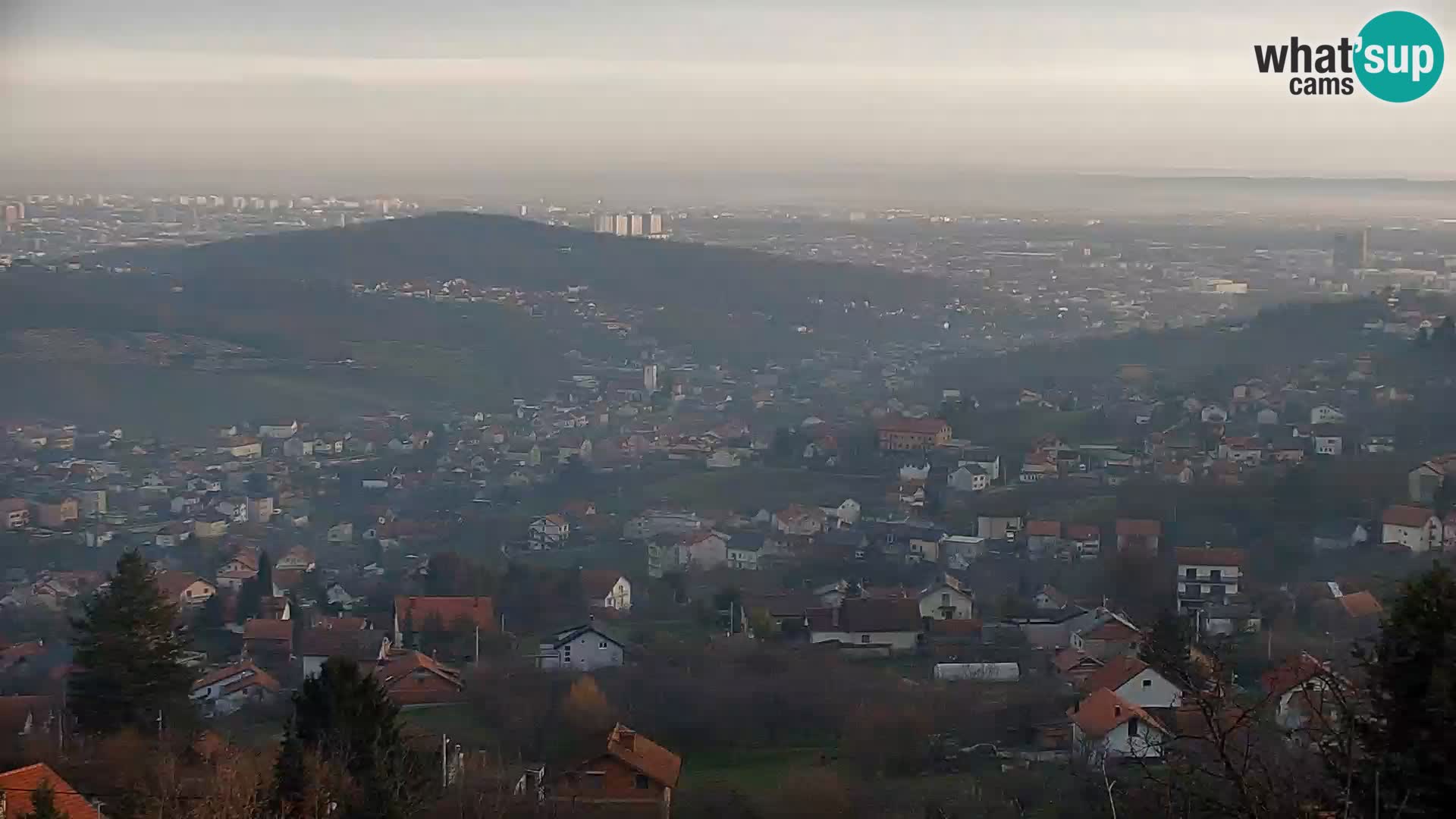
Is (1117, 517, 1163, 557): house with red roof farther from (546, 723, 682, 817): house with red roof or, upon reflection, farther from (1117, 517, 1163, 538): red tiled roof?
(546, 723, 682, 817): house with red roof

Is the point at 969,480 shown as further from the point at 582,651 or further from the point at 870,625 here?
the point at 582,651

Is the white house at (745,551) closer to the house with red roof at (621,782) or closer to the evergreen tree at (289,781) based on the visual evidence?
the house with red roof at (621,782)

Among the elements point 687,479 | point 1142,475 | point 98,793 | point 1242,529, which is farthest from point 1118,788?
point 687,479

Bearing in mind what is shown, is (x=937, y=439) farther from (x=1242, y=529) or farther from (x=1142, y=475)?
(x=1242, y=529)

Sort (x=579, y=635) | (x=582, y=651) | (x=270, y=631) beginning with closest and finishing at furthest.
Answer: (x=582, y=651), (x=579, y=635), (x=270, y=631)

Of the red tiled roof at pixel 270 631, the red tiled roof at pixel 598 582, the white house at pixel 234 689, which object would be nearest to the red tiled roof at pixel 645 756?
the white house at pixel 234 689

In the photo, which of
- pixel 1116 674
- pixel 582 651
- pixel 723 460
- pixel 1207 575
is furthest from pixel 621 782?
pixel 723 460
